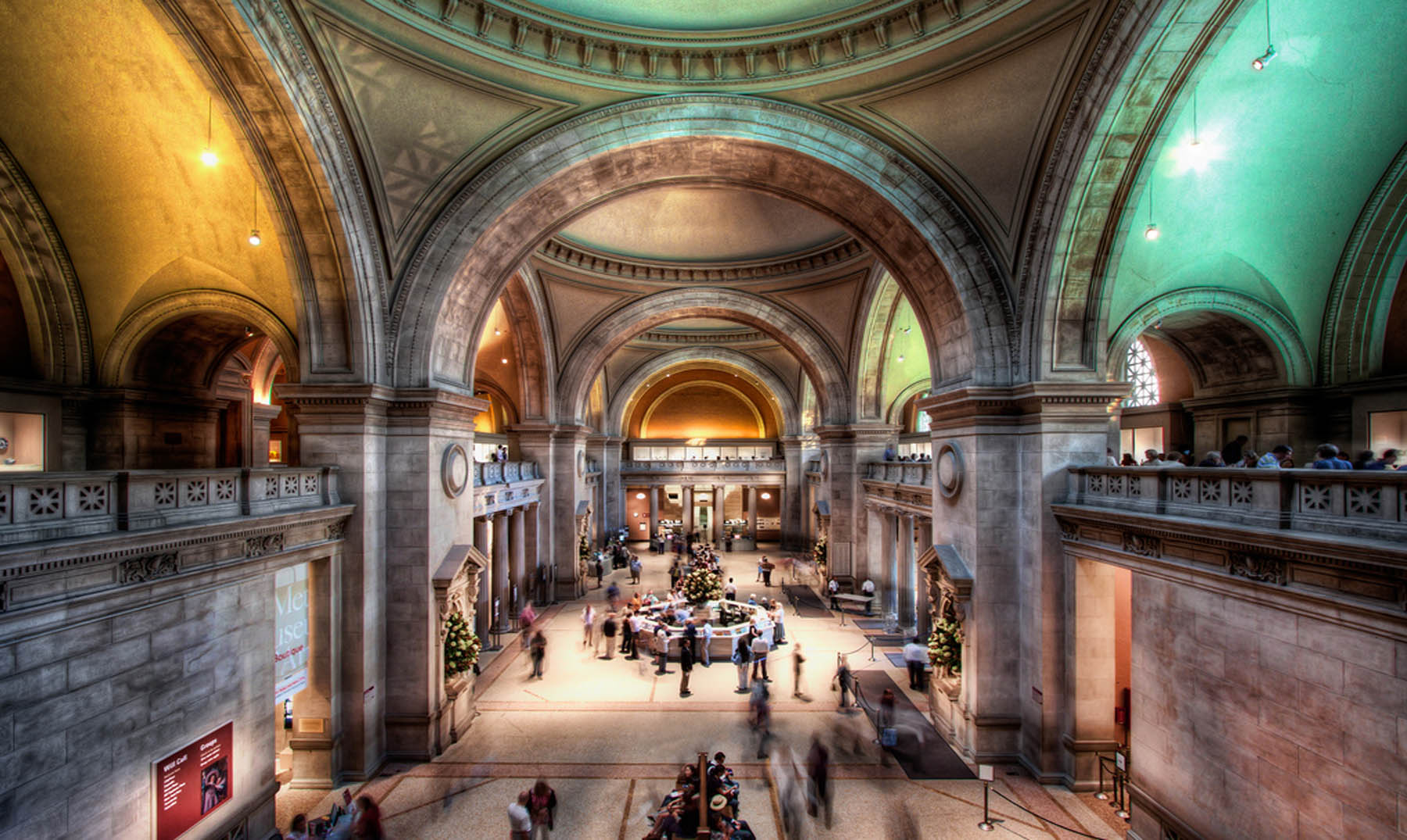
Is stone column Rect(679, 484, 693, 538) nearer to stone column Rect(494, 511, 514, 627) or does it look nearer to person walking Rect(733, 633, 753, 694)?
stone column Rect(494, 511, 514, 627)

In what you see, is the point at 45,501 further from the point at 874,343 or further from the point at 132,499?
the point at 874,343

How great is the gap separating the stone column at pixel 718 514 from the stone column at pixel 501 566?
16911 millimetres

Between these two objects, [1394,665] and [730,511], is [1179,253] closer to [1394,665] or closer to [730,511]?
[1394,665]

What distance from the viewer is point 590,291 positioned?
64.5 feet

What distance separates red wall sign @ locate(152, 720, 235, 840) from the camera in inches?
233

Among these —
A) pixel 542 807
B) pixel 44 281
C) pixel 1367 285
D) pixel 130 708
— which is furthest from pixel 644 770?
pixel 1367 285

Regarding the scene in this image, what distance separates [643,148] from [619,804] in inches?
408

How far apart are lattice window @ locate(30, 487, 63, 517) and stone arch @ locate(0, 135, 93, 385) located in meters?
6.91

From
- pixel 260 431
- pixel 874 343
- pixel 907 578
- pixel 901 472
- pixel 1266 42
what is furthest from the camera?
pixel 874 343

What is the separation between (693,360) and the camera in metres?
28.7

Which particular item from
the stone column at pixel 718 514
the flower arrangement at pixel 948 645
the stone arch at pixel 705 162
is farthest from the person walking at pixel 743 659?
the stone column at pixel 718 514

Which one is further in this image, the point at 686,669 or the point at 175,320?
the point at 686,669

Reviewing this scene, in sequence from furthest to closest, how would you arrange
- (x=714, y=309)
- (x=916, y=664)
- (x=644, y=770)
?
(x=714, y=309) < (x=916, y=664) < (x=644, y=770)

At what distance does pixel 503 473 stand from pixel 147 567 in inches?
393
